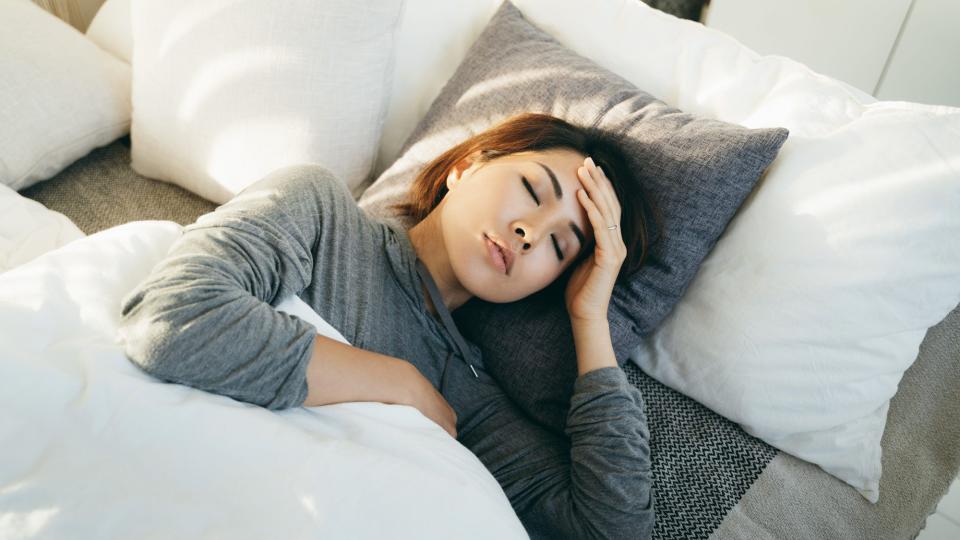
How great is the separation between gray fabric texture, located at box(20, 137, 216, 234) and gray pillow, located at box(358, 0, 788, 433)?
1.48 feet

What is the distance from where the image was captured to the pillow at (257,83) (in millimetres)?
1255

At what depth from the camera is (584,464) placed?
984 mm

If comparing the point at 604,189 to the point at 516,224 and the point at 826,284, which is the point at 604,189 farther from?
the point at 826,284

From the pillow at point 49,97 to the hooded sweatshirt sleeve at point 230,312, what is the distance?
2.14 feet

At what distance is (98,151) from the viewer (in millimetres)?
1522

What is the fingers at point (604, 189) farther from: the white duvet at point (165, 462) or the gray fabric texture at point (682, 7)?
the gray fabric texture at point (682, 7)

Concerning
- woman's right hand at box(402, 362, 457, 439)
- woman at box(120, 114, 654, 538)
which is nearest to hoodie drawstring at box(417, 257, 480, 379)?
woman at box(120, 114, 654, 538)

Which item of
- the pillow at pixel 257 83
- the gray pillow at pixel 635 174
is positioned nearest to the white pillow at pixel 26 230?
the pillow at pixel 257 83

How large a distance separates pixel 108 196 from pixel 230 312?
2.72ft

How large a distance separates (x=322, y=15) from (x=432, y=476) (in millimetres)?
856

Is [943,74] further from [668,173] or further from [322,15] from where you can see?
[322,15]

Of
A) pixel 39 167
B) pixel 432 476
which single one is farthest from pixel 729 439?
pixel 39 167

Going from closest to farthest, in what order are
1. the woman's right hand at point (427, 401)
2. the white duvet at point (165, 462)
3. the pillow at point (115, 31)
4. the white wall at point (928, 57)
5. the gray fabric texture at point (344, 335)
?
the white duvet at point (165, 462), the gray fabric texture at point (344, 335), the woman's right hand at point (427, 401), the pillow at point (115, 31), the white wall at point (928, 57)

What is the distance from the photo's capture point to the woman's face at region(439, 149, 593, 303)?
1.05 meters
